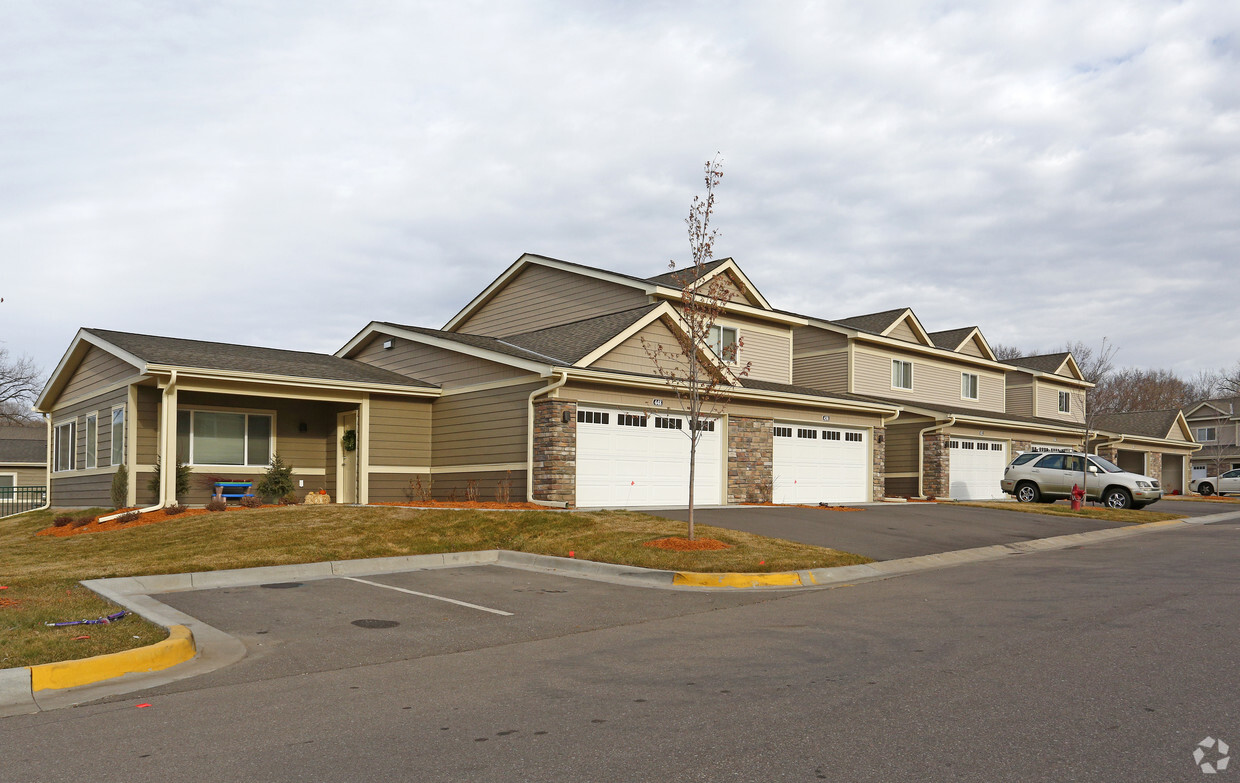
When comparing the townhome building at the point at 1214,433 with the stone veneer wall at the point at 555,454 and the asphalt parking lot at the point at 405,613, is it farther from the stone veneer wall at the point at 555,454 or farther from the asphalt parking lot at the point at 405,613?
the asphalt parking lot at the point at 405,613

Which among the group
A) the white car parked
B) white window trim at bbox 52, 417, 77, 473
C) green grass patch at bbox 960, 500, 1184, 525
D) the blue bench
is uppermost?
white window trim at bbox 52, 417, 77, 473

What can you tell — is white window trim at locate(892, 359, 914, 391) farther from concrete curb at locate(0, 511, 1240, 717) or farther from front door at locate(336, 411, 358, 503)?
front door at locate(336, 411, 358, 503)

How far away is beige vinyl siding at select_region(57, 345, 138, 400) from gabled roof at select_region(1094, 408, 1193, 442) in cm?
4730

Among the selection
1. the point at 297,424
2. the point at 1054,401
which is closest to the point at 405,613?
the point at 297,424

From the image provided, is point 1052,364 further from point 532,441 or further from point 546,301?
point 532,441

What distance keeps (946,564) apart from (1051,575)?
2246mm

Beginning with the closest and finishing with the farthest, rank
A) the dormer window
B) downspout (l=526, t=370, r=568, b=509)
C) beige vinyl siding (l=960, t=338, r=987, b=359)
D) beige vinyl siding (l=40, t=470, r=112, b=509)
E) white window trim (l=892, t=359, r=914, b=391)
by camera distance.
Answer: downspout (l=526, t=370, r=568, b=509) → beige vinyl siding (l=40, t=470, r=112, b=509) → the dormer window → white window trim (l=892, t=359, r=914, b=391) → beige vinyl siding (l=960, t=338, r=987, b=359)

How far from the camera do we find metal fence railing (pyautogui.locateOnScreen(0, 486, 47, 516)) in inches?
1291

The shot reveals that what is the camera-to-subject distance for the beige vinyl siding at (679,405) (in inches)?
806

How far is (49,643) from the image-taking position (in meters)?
7.64

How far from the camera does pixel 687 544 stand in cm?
1434

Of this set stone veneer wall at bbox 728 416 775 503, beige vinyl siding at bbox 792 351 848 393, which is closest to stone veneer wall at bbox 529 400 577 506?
stone veneer wall at bbox 728 416 775 503

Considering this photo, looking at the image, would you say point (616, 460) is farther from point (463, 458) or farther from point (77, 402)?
point (77, 402)

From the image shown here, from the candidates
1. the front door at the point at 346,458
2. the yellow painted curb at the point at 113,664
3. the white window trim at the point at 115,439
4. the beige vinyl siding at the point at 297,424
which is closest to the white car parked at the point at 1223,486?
the front door at the point at 346,458
